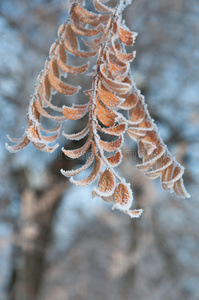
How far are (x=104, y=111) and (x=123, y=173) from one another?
4101 mm

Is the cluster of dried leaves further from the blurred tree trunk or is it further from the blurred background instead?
the blurred tree trunk

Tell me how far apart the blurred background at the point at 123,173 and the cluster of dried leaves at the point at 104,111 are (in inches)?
93.5

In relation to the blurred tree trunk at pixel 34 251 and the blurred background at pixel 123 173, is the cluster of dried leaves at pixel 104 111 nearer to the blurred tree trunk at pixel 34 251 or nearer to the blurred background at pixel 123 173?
the blurred background at pixel 123 173

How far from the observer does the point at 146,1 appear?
168 inches

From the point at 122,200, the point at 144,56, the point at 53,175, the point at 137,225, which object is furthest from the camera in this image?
the point at 53,175

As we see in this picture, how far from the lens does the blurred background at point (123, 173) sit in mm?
4418

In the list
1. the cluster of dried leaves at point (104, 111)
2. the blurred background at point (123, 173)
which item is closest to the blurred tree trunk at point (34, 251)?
the blurred background at point (123, 173)

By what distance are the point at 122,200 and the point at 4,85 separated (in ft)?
13.5

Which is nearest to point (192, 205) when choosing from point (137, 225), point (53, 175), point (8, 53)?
point (137, 225)

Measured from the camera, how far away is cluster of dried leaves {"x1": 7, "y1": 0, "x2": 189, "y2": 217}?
708 mm

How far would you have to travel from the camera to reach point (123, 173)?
4.80 meters

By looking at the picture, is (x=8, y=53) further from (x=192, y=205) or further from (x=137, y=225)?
(x=192, y=205)

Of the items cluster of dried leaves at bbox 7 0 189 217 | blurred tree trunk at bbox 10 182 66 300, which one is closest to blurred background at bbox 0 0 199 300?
blurred tree trunk at bbox 10 182 66 300

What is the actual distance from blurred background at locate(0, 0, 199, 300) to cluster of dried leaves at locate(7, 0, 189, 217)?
7.79ft
